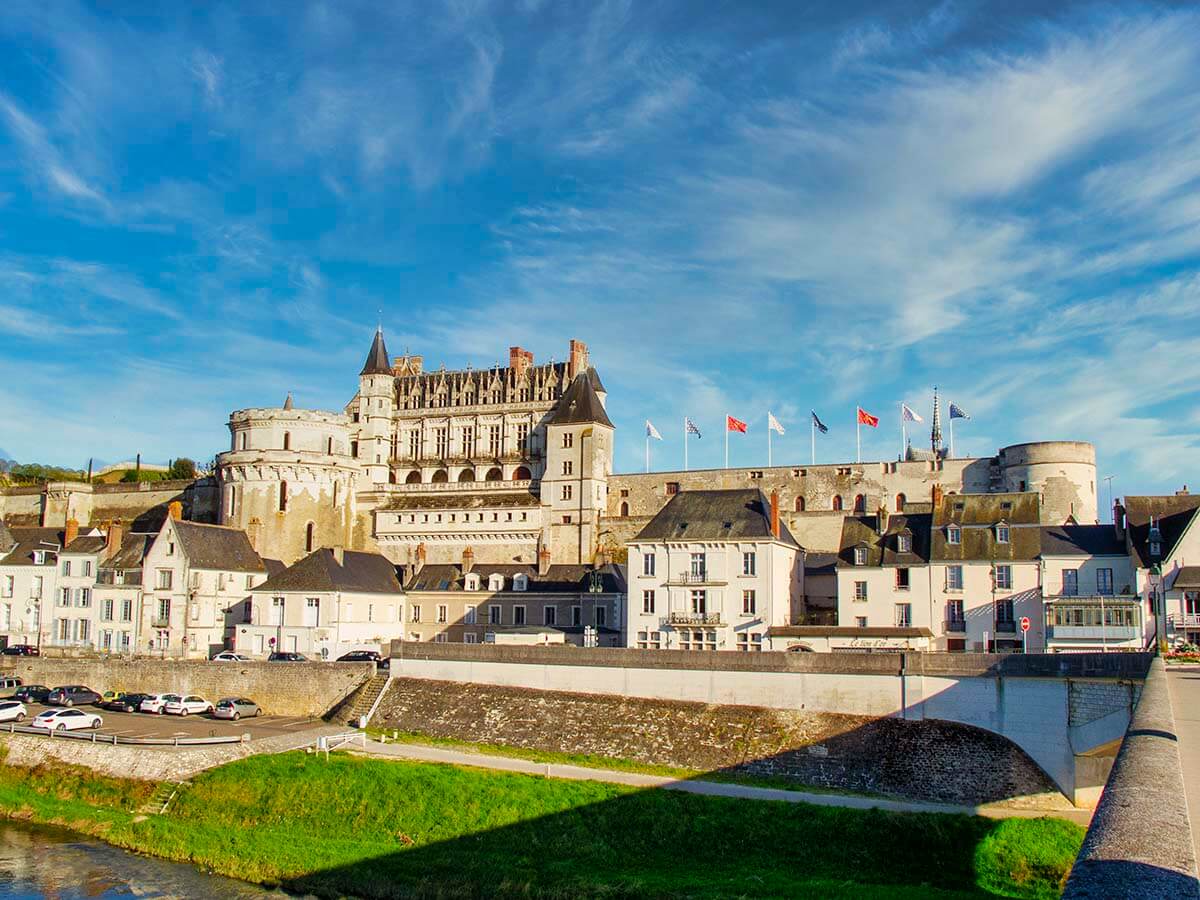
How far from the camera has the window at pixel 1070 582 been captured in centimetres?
4075

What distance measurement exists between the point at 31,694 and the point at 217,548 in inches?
477

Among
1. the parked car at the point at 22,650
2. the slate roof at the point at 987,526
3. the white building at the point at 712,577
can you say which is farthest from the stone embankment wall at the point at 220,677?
the slate roof at the point at 987,526

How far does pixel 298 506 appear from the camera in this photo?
210 feet

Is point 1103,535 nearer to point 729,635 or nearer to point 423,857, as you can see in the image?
point 729,635

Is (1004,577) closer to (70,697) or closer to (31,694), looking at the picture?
(70,697)

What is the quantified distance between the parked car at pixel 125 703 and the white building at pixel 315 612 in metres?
8.10

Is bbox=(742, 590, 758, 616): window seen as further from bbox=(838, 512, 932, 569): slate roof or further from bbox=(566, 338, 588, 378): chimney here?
bbox=(566, 338, 588, 378): chimney

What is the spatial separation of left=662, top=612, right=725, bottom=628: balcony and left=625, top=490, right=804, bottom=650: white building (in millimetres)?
38

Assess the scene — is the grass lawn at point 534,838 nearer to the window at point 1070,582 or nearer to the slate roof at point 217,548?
the window at point 1070,582

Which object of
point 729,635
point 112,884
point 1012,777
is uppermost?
point 729,635

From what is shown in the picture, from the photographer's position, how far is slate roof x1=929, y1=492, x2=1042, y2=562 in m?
42.0

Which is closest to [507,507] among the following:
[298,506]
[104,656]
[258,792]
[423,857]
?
[298,506]

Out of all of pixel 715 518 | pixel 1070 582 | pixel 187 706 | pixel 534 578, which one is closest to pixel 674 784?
pixel 715 518

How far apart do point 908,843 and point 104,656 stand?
127 feet
